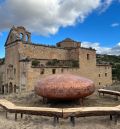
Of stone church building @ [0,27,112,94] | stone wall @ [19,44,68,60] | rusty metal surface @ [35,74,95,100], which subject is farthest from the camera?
stone wall @ [19,44,68,60]

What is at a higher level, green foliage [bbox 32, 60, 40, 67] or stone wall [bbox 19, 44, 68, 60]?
stone wall [bbox 19, 44, 68, 60]

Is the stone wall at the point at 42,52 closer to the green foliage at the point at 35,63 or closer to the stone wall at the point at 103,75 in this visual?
the green foliage at the point at 35,63

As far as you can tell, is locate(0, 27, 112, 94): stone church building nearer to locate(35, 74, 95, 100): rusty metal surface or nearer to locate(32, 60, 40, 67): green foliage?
locate(32, 60, 40, 67): green foliage

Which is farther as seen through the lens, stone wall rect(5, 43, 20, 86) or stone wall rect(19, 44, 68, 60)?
stone wall rect(5, 43, 20, 86)

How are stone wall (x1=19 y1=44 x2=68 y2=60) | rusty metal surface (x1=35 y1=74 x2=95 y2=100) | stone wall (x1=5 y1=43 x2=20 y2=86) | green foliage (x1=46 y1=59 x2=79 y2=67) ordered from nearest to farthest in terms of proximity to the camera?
1. rusty metal surface (x1=35 y1=74 x2=95 y2=100)
2. stone wall (x1=19 y1=44 x2=68 y2=60)
3. stone wall (x1=5 y1=43 x2=20 y2=86)
4. green foliage (x1=46 y1=59 x2=79 y2=67)

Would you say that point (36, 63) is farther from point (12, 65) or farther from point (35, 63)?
point (12, 65)

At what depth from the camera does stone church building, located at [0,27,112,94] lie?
79.9 ft

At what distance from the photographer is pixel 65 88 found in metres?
8.56

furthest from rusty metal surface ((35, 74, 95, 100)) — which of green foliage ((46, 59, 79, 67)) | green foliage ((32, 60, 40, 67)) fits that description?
green foliage ((46, 59, 79, 67))

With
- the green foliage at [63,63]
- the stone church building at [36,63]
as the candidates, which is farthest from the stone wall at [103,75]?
the green foliage at [63,63]

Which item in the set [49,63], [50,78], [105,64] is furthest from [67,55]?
[50,78]

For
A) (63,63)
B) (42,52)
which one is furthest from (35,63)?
(63,63)

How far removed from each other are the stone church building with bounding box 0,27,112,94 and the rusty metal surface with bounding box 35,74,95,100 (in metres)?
15.1

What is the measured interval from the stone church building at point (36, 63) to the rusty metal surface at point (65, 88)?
15.1m
